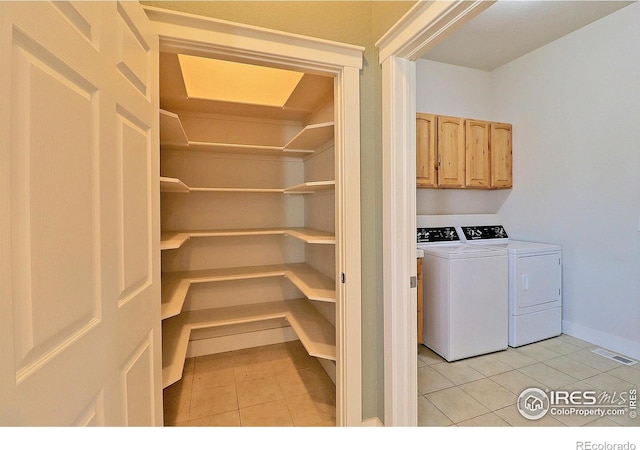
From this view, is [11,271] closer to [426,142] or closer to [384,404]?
[384,404]

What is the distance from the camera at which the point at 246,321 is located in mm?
2393

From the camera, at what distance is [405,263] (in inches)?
55.4

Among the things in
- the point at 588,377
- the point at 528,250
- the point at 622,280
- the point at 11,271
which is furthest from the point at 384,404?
the point at 622,280

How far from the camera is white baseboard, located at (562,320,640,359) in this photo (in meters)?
2.41

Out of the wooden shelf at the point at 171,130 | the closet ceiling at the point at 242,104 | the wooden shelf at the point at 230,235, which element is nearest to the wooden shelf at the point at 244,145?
the wooden shelf at the point at 171,130

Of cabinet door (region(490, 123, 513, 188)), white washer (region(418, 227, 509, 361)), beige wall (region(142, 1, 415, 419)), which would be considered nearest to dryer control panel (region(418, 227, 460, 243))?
white washer (region(418, 227, 509, 361))

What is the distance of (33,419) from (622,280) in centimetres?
379

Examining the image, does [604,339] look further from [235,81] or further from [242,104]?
[235,81]

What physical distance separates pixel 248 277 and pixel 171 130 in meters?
1.26

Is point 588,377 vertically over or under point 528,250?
under

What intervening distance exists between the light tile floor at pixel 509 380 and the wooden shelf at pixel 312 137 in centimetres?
195

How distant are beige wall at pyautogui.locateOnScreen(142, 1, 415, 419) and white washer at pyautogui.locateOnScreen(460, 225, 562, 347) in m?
1.84

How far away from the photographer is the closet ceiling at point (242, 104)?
6.04ft

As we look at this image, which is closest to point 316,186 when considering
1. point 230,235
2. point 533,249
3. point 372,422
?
point 230,235
